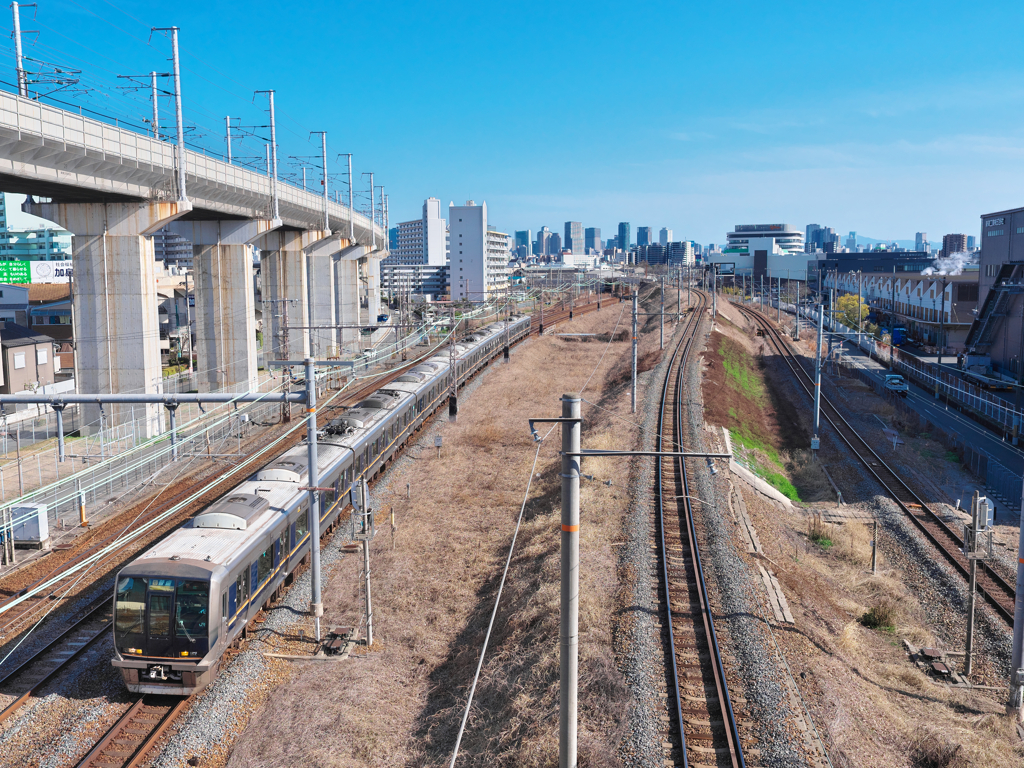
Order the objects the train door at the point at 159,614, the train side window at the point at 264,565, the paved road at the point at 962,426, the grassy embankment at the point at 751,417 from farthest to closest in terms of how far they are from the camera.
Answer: the paved road at the point at 962,426 → the grassy embankment at the point at 751,417 → the train side window at the point at 264,565 → the train door at the point at 159,614

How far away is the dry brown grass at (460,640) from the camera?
10.6m

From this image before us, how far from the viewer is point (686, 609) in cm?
1390

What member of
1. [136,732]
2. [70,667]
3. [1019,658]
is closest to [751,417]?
[1019,658]

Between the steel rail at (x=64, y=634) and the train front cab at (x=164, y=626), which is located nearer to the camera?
the train front cab at (x=164, y=626)

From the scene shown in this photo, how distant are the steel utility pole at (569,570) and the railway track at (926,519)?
12800 mm

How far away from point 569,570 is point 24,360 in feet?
113

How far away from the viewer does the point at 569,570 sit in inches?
288

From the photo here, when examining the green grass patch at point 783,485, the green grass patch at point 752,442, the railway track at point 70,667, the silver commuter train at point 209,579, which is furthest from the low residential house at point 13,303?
the green grass patch at point 783,485

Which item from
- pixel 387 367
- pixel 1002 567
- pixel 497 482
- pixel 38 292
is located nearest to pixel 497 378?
pixel 387 367

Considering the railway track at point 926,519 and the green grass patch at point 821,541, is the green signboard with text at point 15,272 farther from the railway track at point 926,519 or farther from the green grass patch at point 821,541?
the green grass patch at point 821,541

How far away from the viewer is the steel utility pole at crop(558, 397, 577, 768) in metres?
7.07

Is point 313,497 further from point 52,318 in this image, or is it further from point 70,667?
point 52,318

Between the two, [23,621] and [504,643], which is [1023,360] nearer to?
[504,643]

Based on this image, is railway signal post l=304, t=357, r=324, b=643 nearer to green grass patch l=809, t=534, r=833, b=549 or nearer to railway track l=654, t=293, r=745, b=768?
railway track l=654, t=293, r=745, b=768
